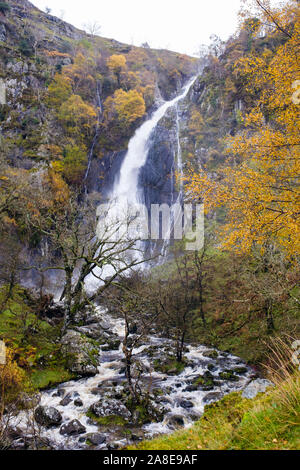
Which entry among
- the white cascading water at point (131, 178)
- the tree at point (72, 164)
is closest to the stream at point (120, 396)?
the white cascading water at point (131, 178)

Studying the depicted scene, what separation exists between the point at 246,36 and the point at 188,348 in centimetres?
4052

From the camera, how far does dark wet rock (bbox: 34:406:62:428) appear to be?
7.29 meters

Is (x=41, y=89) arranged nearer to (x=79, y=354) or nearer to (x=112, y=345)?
(x=112, y=345)

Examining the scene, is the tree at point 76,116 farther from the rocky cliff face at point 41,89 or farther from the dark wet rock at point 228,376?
the dark wet rock at point 228,376

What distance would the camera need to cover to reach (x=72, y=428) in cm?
714

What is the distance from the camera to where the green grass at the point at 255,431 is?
2.57 m

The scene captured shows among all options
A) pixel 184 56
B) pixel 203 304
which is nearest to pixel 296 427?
pixel 203 304

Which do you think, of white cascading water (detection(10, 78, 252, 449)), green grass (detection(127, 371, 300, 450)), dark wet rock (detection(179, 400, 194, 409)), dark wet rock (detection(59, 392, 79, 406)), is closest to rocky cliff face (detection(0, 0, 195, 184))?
white cascading water (detection(10, 78, 252, 449))

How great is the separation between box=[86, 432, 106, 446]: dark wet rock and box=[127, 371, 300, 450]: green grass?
453 cm

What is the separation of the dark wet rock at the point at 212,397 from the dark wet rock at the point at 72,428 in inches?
157

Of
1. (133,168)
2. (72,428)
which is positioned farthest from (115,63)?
(72,428)

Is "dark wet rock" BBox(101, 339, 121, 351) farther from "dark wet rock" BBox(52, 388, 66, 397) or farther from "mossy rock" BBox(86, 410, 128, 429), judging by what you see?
"mossy rock" BBox(86, 410, 128, 429)

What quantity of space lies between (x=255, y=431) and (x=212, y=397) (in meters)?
6.97

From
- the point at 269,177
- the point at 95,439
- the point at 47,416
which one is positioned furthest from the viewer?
the point at 47,416
